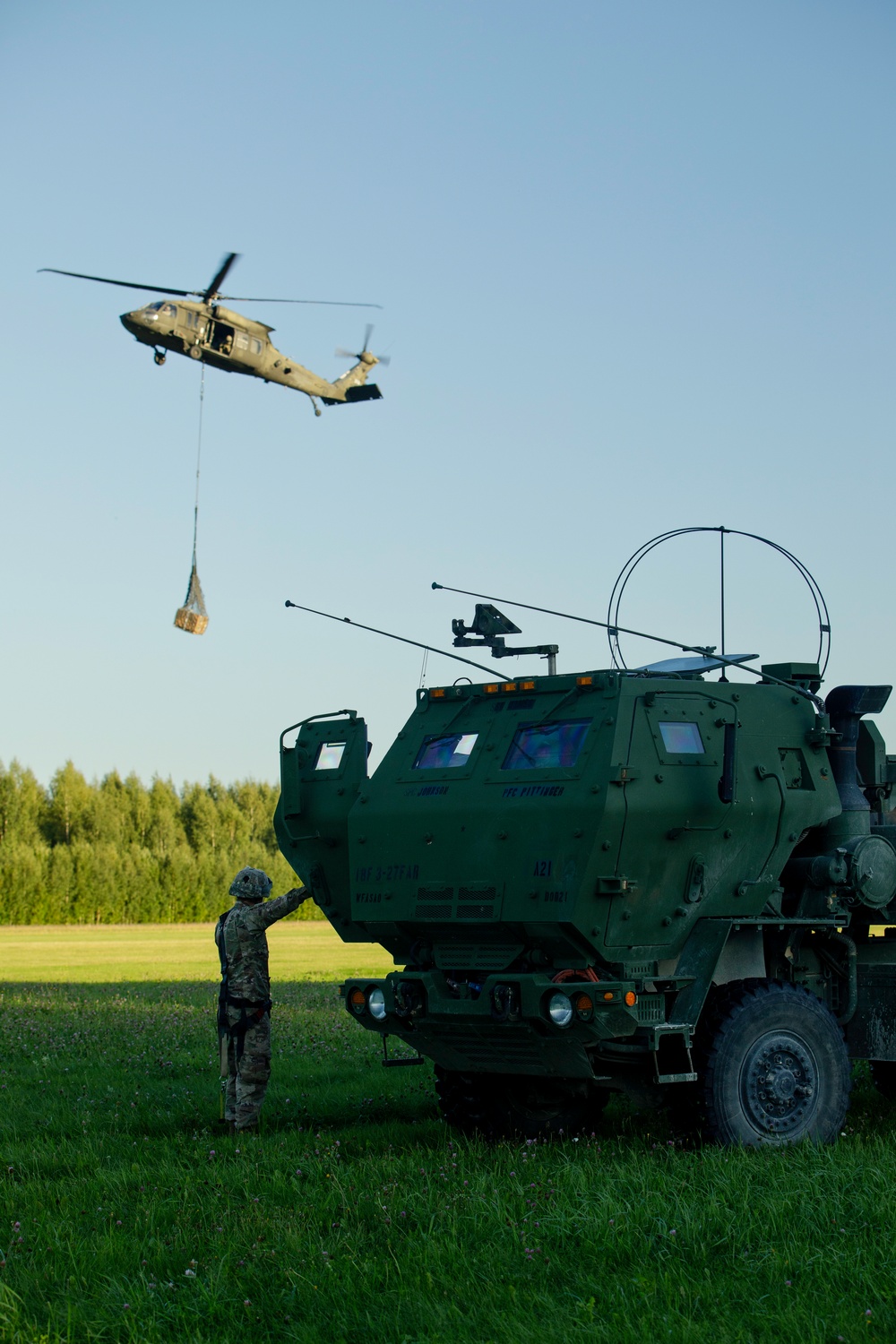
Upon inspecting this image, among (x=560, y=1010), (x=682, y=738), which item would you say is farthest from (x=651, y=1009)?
(x=682, y=738)

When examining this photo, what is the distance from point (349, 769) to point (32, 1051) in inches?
256

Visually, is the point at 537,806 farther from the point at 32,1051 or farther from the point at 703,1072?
the point at 32,1051

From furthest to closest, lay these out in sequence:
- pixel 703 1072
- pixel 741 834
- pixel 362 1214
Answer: pixel 741 834 → pixel 703 1072 → pixel 362 1214

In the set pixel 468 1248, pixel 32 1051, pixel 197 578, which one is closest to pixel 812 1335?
pixel 468 1248

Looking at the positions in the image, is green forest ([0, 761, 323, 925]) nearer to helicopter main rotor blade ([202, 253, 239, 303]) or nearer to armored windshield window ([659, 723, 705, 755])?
helicopter main rotor blade ([202, 253, 239, 303])

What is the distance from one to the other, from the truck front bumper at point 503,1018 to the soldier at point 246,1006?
2.38ft

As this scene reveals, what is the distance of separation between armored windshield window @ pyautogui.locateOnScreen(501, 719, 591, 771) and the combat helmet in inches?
86.7

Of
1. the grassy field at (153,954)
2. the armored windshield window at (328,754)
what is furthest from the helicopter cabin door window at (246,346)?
the armored windshield window at (328,754)

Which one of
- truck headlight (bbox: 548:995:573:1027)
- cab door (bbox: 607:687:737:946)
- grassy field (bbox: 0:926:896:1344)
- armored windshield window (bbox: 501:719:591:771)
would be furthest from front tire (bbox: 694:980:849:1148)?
armored windshield window (bbox: 501:719:591:771)

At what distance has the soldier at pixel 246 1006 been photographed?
33.1ft

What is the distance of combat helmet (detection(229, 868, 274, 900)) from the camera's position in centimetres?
1050

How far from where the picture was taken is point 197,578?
20188 millimetres

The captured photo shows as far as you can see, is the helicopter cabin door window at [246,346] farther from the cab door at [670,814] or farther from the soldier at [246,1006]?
the cab door at [670,814]

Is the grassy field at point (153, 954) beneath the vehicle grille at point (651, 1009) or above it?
beneath
